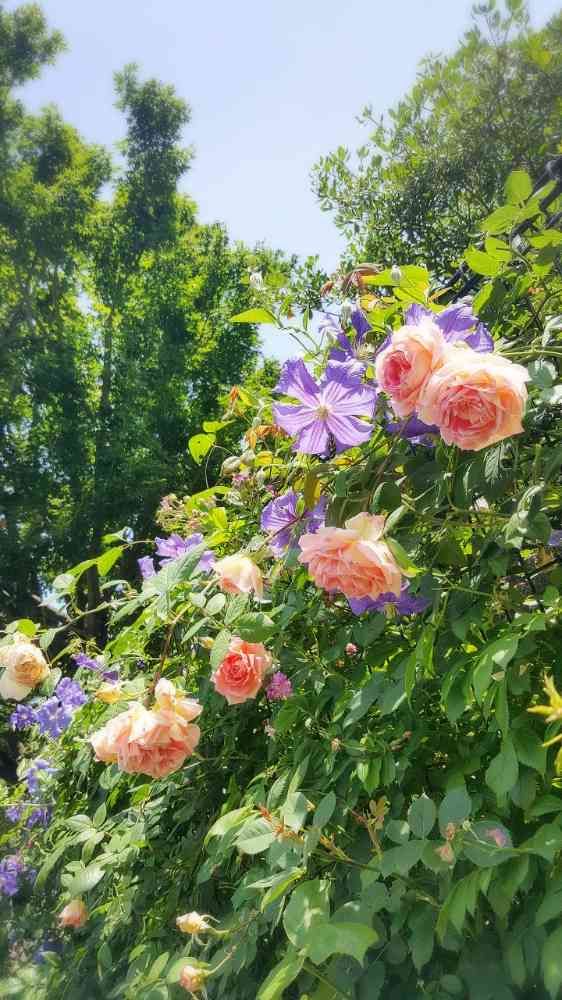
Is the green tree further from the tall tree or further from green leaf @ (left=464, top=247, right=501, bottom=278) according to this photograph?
green leaf @ (left=464, top=247, right=501, bottom=278)

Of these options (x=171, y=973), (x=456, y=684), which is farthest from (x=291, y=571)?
(x=171, y=973)

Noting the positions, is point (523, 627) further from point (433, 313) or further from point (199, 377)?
point (199, 377)

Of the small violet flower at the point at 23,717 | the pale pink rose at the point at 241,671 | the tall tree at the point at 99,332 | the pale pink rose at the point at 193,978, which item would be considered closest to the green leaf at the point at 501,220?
the pale pink rose at the point at 241,671

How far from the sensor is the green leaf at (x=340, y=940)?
740mm

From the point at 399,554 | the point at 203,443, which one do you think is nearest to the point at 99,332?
the point at 203,443

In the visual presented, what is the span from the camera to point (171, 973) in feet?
3.28

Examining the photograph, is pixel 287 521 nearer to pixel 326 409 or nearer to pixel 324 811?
pixel 326 409

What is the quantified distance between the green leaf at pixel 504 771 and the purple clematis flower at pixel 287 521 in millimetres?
347

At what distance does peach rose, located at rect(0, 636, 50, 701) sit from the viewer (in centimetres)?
128

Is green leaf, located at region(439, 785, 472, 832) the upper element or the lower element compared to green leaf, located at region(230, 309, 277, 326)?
lower

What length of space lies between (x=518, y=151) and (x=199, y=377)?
19.5ft

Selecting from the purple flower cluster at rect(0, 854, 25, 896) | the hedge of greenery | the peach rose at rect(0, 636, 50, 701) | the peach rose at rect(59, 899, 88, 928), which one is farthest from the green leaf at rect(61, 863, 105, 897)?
the purple flower cluster at rect(0, 854, 25, 896)

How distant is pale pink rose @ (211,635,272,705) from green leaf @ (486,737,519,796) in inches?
14.5

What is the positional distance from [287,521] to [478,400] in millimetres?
391
